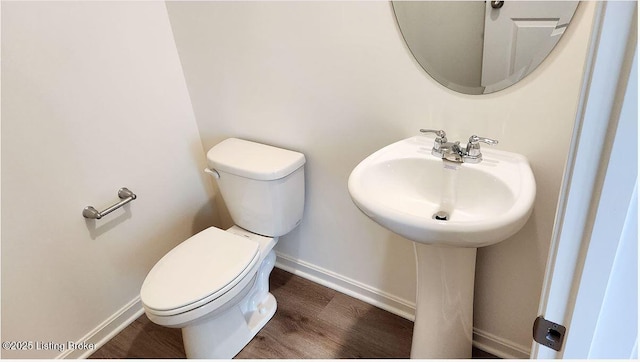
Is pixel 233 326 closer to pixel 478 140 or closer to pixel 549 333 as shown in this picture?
pixel 478 140

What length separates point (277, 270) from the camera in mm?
2072

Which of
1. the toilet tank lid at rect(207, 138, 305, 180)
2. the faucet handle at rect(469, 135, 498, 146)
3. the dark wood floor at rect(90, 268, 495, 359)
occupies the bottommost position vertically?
the dark wood floor at rect(90, 268, 495, 359)

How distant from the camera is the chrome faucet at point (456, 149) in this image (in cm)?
115

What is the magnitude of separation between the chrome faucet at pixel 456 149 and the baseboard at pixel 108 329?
152 centimetres

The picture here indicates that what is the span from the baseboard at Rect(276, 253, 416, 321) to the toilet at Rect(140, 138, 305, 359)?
0.22m

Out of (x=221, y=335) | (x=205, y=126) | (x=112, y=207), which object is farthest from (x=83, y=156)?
(x=221, y=335)

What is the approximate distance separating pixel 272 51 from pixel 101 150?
31.0 inches

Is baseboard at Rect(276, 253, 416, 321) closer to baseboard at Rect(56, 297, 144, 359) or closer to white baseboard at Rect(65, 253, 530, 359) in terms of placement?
white baseboard at Rect(65, 253, 530, 359)

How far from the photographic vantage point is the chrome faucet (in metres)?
1.15

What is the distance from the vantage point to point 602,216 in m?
0.46

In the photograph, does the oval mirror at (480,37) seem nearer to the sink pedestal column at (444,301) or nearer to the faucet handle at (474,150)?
the faucet handle at (474,150)

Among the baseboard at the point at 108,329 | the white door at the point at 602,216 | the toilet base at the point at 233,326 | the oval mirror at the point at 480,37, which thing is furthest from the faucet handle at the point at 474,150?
the baseboard at the point at 108,329

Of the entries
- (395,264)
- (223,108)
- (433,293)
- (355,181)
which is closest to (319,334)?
(395,264)

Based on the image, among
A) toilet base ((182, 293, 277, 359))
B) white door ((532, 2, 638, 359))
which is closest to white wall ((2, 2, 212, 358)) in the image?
toilet base ((182, 293, 277, 359))
